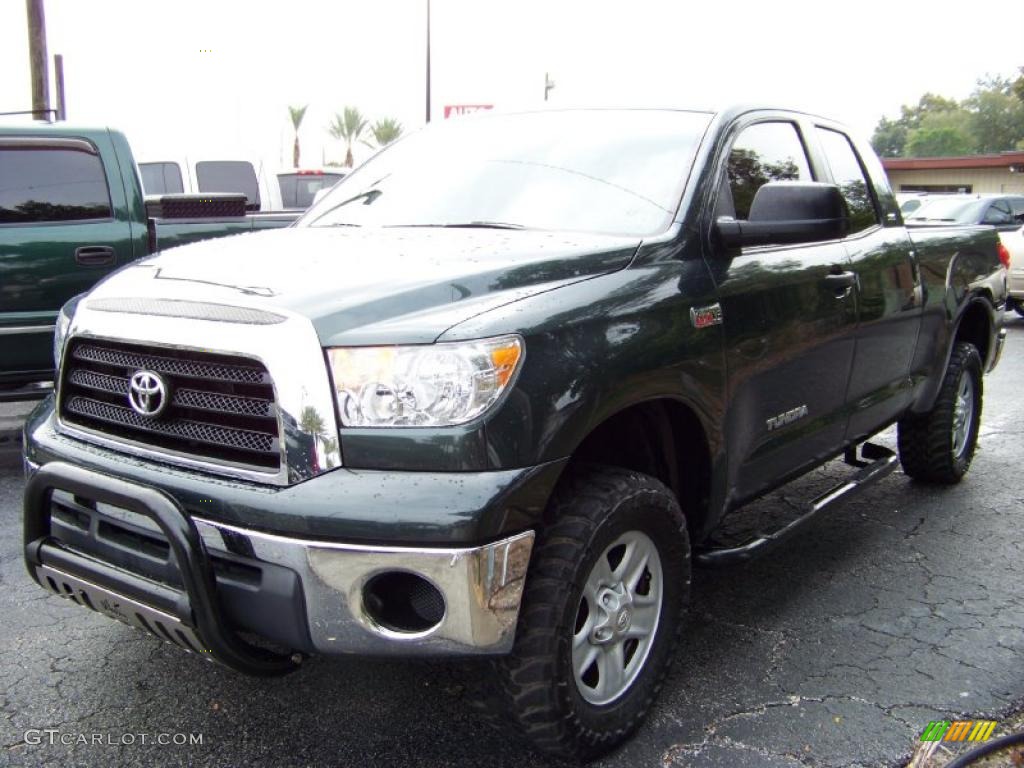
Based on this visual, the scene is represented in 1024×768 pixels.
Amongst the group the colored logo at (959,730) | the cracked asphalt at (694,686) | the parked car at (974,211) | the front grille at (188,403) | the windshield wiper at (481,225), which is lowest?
the cracked asphalt at (694,686)

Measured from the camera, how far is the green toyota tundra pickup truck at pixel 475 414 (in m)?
2.29

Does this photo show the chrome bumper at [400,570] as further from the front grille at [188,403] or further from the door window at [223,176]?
the door window at [223,176]

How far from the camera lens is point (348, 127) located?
50.3 metres

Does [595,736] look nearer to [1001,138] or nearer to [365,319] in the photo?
[365,319]

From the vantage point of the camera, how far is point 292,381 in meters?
2.31

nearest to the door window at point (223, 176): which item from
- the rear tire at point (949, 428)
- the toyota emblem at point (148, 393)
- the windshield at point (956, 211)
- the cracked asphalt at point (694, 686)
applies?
the cracked asphalt at point (694, 686)

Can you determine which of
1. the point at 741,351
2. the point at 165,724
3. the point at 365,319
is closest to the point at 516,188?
the point at 741,351

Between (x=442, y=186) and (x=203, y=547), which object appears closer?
(x=203, y=547)

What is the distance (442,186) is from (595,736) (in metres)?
2.00

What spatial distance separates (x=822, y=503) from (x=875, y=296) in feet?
2.99

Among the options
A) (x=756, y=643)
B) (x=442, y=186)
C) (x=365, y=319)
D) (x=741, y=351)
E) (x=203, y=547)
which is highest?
(x=442, y=186)

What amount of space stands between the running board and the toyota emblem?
1.78 m

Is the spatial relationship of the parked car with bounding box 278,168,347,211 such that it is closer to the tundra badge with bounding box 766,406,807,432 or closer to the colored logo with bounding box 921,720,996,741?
the tundra badge with bounding box 766,406,807,432

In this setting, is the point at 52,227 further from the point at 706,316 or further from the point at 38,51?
the point at 38,51
